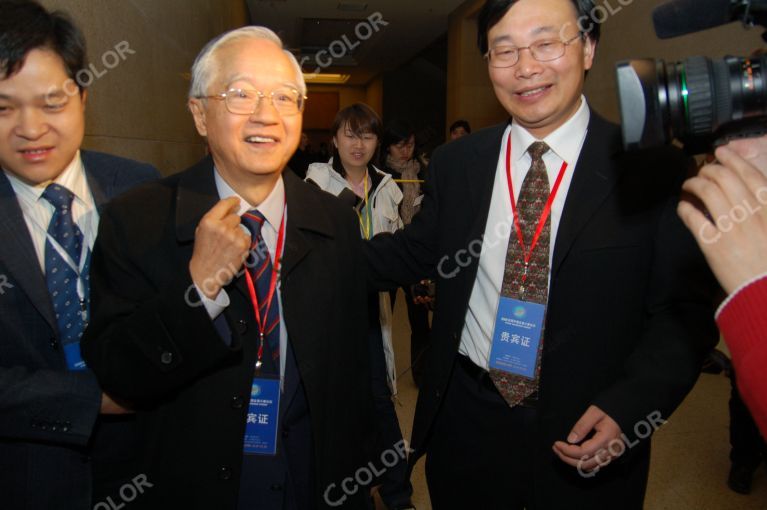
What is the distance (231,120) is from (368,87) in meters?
17.0

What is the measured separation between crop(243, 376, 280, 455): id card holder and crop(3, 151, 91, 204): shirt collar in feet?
2.00

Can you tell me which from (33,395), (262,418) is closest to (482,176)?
(262,418)

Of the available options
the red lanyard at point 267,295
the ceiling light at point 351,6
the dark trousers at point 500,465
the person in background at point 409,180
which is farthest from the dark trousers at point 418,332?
the ceiling light at point 351,6

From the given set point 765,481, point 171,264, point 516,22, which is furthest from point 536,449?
point 765,481

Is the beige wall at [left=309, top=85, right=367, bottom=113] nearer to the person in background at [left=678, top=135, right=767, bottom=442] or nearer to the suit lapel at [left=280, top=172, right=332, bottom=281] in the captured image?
the suit lapel at [left=280, top=172, right=332, bottom=281]

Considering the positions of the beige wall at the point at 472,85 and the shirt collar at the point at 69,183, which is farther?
the beige wall at the point at 472,85

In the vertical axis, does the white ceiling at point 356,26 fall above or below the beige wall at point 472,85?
above

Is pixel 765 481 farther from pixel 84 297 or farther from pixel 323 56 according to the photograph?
pixel 323 56

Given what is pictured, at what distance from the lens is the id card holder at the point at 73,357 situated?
3.82ft

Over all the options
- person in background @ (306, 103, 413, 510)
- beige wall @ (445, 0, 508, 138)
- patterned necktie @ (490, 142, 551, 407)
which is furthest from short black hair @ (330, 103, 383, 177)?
beige wall @ (445, 0, 508, 138)

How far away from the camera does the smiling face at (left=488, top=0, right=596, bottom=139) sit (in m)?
1.32

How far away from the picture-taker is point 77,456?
1179mm

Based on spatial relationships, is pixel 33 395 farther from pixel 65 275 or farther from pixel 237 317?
pixel 237 317

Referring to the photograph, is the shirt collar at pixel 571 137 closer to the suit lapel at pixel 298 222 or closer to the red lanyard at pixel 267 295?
Result: the suit lapel at pixel 298 222
